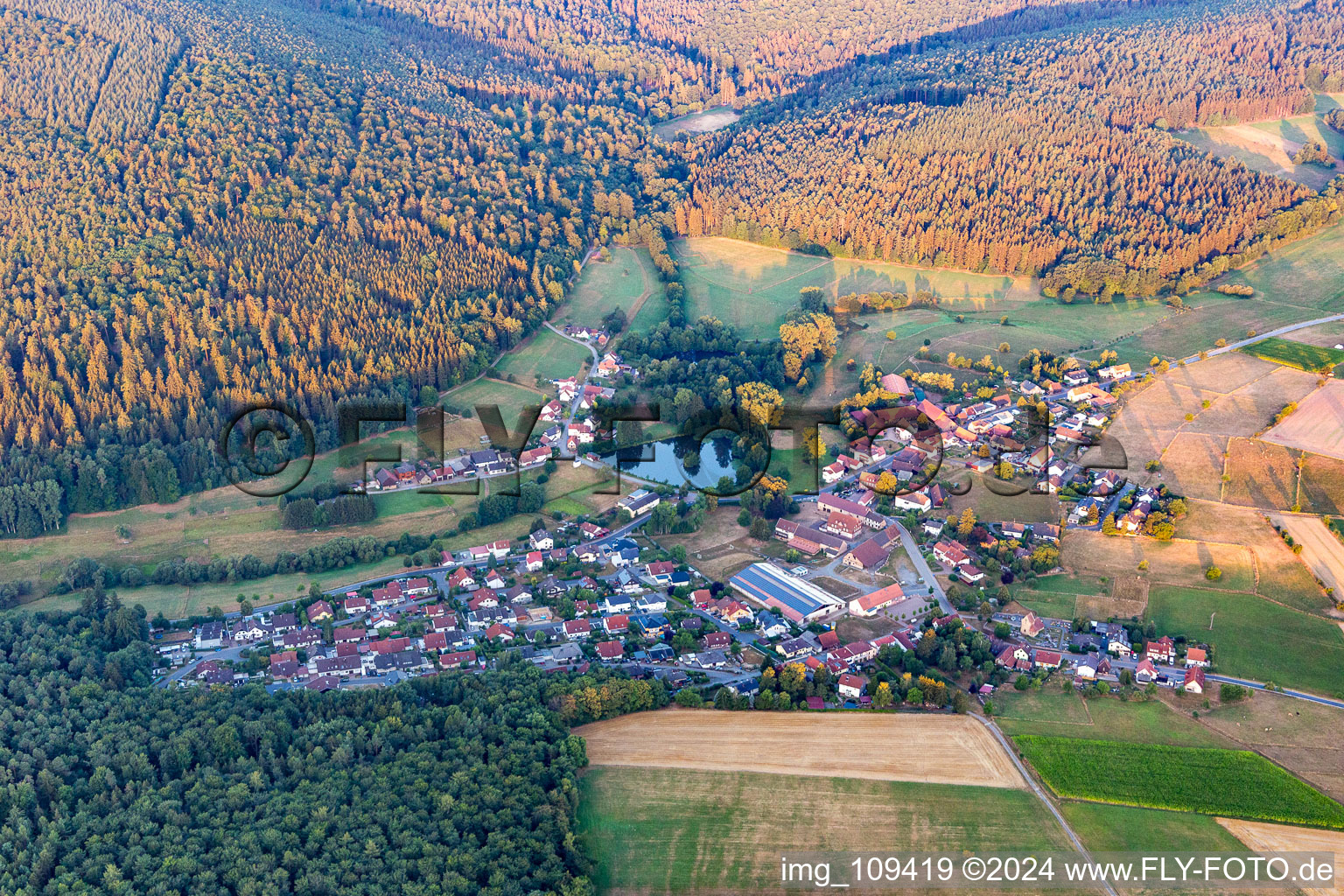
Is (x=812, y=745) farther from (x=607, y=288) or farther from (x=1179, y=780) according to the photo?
(x=607, y=288)

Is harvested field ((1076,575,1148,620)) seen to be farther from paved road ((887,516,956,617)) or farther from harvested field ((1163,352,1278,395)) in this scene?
harvested field ((1163,352,1278,395))

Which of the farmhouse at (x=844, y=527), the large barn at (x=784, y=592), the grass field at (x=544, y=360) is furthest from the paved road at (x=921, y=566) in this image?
the grass field at (x=544, y=360)

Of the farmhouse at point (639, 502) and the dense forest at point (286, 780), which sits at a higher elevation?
the farmhouse at point (639, 502)

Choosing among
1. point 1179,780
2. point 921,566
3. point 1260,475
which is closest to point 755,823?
point 1179,780

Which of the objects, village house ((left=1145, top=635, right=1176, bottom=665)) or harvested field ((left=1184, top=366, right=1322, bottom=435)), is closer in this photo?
village house ((left=1145, top=635, right=1176, bottom=665))

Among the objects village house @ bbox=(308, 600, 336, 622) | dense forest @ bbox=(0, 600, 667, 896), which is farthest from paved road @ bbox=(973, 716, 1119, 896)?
village house @ bbox=(308, 600, 336, 622)

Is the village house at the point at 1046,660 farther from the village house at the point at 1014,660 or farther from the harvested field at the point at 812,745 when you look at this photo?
the harvested field at the point at 812,745
